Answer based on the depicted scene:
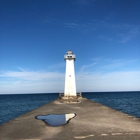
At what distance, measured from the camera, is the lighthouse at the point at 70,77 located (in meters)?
30.1

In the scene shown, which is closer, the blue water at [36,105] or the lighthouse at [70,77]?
the blue water at [36,105]

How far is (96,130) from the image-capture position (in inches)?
321

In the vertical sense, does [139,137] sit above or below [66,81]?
below

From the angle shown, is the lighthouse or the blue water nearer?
the blue water

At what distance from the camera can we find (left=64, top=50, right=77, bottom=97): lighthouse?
3012 cm

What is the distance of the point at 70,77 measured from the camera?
30.1 metres

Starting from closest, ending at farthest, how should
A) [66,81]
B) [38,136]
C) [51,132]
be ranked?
[38,136]
[51,132]
[66,81]

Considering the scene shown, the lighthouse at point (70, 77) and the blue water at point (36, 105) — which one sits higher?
the lighthouse at point (70, 77)

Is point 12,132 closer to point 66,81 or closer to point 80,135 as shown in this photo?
point 80,135

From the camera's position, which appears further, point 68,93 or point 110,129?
point 68,93

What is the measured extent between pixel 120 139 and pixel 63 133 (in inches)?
95.5

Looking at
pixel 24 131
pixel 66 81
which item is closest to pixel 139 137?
pixel 24 131

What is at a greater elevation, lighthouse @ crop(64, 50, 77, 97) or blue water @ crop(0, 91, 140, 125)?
lighthouse @ crop(64, 50, 77, 97)

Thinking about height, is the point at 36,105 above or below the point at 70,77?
below
